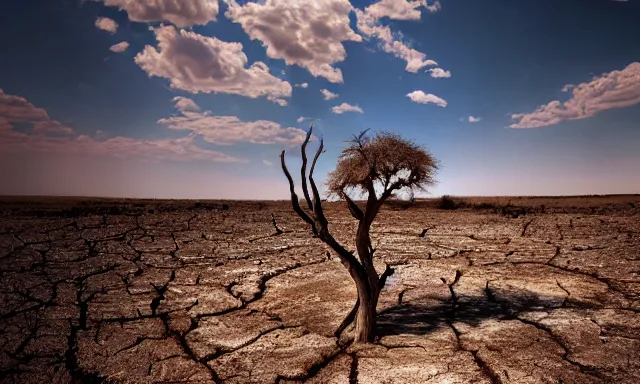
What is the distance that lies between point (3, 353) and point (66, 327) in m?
0.67

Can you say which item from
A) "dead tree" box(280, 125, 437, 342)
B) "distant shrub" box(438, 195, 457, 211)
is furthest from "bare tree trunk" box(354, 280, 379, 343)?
"distant shrub" box(438, 195, 457, 211)

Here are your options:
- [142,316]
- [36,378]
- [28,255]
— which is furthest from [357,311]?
[28,255]

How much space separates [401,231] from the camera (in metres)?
9.40

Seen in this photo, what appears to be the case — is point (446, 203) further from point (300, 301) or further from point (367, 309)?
point (367, 309)

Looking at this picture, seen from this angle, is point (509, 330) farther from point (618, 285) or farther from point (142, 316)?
point (142, 316)

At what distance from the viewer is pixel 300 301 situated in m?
5.71

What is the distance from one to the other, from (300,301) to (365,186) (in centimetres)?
212

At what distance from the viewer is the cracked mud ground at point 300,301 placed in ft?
12.6

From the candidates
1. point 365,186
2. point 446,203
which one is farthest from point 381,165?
point 446,203

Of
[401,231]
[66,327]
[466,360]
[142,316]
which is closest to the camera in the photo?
[466,360]

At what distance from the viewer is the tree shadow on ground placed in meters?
4.67

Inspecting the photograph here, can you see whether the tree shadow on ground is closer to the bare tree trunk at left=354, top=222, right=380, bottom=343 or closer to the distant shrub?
the bare tree trunk at left=354, top=222, right=380, bottom=343

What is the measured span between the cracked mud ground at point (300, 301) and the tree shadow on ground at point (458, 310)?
0.03 meters

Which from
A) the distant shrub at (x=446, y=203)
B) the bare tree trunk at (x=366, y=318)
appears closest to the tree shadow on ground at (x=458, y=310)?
the bare tree trunk at (x=366, y=318)
